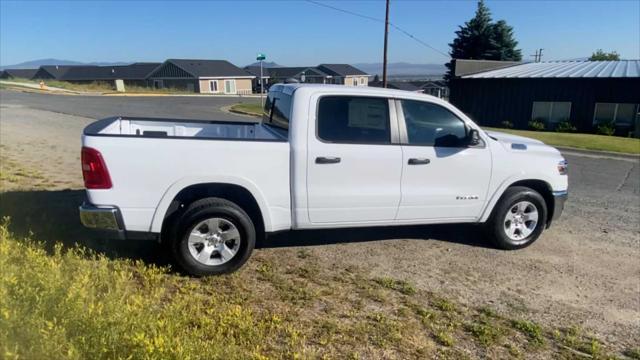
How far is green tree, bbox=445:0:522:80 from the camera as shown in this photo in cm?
4566

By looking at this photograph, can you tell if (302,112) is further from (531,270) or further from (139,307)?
(531,270)

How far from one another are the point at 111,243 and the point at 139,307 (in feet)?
6.42

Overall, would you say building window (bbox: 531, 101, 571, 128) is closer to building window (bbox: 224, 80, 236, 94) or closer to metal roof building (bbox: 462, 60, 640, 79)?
metal roof building (bbox: 462, 60, 640, 79)

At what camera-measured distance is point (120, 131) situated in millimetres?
5055

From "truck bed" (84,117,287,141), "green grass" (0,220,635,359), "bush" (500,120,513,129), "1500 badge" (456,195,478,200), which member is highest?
"truck bed" (84,117,287,141)

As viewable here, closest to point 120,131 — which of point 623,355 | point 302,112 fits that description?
point 302,112

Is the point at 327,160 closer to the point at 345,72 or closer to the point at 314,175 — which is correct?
the point at 314,175

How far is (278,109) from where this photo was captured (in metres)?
5.23

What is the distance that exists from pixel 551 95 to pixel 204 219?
27.7m

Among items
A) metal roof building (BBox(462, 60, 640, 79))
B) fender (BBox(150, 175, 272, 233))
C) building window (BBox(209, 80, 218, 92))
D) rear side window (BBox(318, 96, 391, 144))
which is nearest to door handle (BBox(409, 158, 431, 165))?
rear side window (BBox(318, 96, 391, 144))

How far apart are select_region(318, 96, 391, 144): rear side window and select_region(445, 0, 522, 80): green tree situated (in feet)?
142

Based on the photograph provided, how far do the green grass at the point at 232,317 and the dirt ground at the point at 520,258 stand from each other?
0.99ft

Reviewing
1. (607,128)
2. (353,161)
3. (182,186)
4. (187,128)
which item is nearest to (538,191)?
(353,161)

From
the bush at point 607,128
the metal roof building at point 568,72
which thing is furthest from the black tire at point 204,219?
the metal roof building at point 568,72
